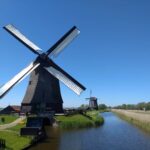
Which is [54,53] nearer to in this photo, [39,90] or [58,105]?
[39,90]

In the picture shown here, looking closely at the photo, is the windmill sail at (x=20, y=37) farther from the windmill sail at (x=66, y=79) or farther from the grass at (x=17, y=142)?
the grass at (x=17, y=142)

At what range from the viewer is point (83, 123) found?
48.6 m

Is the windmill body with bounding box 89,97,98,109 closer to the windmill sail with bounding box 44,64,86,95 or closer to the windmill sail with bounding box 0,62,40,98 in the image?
the windmill sail with bounding box 44,64,86,95

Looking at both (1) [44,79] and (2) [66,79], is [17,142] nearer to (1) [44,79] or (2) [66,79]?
(2) [66,79]

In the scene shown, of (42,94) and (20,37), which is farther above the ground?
(20,37)

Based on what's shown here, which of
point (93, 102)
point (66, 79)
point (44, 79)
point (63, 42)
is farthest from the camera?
point (93, 102)

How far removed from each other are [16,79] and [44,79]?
5.44m

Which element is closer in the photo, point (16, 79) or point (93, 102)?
point (16, 79)

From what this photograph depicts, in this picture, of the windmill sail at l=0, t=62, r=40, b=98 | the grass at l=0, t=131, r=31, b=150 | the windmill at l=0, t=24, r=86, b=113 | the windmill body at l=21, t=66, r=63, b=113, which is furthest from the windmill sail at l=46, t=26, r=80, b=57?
the grass at l=0, t=131, r=31, b=150

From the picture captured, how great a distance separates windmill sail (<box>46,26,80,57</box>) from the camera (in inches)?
1620

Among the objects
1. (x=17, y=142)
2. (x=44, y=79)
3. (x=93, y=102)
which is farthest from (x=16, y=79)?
(x=93, y=102)

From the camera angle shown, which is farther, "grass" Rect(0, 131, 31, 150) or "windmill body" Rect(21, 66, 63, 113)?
"windmill body" Rect(21, 66, 63, 113)

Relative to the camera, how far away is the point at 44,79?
1587 inches

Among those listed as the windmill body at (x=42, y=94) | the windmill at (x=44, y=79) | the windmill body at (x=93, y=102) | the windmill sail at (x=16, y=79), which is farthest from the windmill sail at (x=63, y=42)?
the windmill body at (x=93, y=102)
